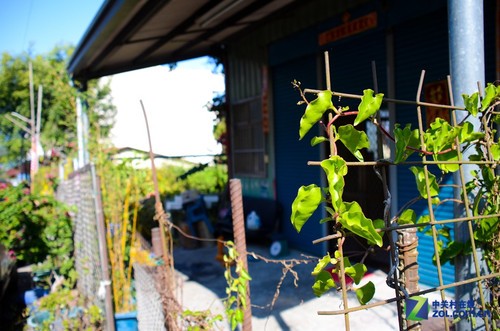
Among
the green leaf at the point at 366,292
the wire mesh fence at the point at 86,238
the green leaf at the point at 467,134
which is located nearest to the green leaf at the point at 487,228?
the green leaf at the point at 467,134

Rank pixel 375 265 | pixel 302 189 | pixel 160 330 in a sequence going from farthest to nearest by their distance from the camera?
pixel 375 265, pixel 160 330, pixel 302 189

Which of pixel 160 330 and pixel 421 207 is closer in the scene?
pixel 160 330

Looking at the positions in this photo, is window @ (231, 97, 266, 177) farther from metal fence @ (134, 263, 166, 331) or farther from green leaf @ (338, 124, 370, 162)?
green leaf @ (338, 124, 370, 162)

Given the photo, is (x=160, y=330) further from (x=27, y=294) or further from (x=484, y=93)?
(x=27, y=294)

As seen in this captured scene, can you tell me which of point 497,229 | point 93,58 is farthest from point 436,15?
point 93,58

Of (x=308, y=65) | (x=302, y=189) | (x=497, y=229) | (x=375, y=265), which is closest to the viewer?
(x=302, y=189)

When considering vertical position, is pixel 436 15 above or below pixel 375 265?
above

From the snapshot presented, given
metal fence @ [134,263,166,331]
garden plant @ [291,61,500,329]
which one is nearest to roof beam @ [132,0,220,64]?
metal fence @ [134,263,166,331]

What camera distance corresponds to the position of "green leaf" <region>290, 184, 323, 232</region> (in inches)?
57.2

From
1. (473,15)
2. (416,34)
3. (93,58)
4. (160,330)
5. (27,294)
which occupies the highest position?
(93,58)

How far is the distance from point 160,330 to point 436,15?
3.92m

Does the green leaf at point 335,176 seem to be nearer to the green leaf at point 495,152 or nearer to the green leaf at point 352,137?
the green leaf at point 352,137

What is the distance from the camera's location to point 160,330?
3.13 m

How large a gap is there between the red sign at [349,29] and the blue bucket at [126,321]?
13.4 ft
